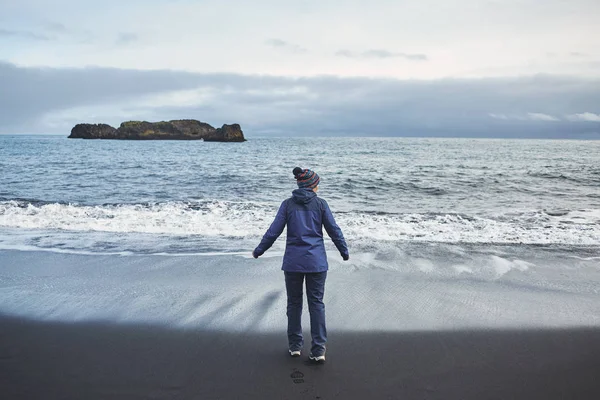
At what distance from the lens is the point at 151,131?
137875 mm

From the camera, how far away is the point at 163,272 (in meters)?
7.11

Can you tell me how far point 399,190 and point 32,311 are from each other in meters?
17.5

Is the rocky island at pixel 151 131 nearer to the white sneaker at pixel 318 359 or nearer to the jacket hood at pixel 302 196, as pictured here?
the jacket hood at pixel 302 196

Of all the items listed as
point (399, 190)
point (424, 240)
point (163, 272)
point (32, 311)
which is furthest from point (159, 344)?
point (399, 190)

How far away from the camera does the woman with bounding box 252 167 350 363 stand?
4266mm

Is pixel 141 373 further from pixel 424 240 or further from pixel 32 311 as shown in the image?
pixel 424 240

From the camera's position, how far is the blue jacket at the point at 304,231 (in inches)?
168

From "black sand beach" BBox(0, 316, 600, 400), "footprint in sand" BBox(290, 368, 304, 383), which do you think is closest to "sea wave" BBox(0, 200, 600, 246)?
"black sand beach" BBox(0, 316, 600, 400)

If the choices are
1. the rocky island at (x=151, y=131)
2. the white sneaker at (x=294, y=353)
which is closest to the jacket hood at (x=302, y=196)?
the white sneaker at (x=294, y=353)

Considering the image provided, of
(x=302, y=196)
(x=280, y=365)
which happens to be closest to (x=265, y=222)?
(x=302, y=196)

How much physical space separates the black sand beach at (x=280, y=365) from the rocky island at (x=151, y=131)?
121853 mm

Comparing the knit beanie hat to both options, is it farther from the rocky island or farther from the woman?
the rocky island

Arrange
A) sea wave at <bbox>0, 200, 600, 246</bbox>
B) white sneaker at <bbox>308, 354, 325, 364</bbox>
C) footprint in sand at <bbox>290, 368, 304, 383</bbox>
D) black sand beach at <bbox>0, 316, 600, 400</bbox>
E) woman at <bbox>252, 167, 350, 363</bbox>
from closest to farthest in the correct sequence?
1. black sand beach at <bbox>0, 316, 600, 400</bbox>
2. footprint in sand at <bbox>290, 368, 304, 383</bbox>
3. white sneaker at <bbox>308, 354, 325, 364</bbox>
4. woman at <bbox>252, 167, 350, 363</bbox>
5. sea wave at <bbox>0, 200, 600, 246</bbox>

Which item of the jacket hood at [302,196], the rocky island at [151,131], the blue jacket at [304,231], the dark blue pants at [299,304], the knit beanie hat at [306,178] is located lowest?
the dark blue pants at [299,304]
